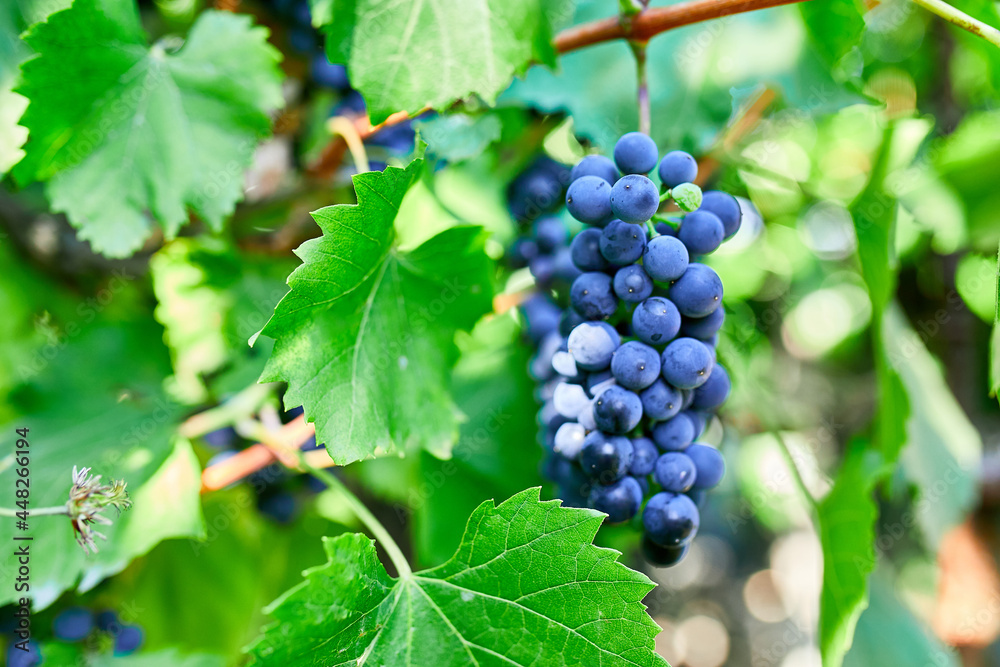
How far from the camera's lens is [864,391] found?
1854 millimetres

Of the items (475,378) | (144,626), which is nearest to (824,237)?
(475,378)

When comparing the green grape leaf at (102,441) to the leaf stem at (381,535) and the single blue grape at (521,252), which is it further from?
the single blue grape at (521,252)

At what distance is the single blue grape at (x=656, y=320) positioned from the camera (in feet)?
1.89

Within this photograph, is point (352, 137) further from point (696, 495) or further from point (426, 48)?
point (696, 495)

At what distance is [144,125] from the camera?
0.75m

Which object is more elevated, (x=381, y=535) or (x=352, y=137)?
(x=352, y=137)

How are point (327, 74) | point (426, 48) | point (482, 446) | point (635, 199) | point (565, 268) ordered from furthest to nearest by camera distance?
point (327, 74)
point (482, 446)
point (565, 268)
point (426, 48)
point (635, 199)

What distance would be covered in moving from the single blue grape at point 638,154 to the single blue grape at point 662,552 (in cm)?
34

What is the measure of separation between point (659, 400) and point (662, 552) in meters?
0.15

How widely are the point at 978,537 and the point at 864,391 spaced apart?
0.50 metres

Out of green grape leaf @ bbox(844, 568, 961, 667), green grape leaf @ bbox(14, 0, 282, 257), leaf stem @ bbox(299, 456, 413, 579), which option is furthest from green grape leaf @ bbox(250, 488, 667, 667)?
green grape leaf @ bbox(844, 568, 961, 667)

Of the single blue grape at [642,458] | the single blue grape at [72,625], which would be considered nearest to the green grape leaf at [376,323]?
the single blue grape at [642,458]

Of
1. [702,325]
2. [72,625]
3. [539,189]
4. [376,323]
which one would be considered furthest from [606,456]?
[72,625]

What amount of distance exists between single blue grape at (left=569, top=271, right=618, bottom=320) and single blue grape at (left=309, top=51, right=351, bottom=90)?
0.59m
